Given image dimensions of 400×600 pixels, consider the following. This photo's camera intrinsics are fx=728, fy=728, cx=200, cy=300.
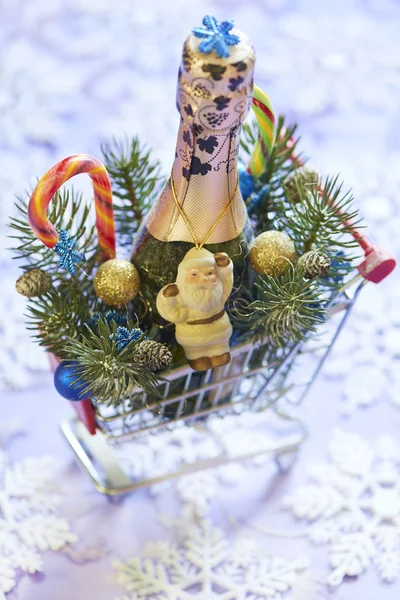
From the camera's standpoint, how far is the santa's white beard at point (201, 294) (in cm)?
54

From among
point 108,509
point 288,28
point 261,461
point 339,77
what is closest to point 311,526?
point 261,461

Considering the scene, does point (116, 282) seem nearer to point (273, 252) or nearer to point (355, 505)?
point (273, 252)

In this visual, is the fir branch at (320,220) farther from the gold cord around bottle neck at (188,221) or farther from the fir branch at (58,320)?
the fir branch at (58,320)

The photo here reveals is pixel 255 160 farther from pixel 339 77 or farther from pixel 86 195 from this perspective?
pixel 339 77

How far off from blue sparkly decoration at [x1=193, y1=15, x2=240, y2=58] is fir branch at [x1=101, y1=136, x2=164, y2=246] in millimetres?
177

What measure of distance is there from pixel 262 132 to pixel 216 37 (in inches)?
5.8

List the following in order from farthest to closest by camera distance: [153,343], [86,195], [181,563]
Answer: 1. [86,195]
2. [181,563]
3. [153,343]

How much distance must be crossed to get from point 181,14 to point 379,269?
0.78 metres

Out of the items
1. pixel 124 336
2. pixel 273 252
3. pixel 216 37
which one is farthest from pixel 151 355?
pixel 216 37

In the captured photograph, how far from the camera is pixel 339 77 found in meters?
1.14

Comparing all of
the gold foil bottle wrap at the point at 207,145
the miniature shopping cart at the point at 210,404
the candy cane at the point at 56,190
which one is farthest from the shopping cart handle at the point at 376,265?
the candy cane at the point at 56,190

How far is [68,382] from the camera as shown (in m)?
0.57

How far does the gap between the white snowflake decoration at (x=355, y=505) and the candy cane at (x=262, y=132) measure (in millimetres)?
336

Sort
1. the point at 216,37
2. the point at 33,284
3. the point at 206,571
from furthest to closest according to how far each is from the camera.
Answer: the point at 206,571, the point at 33,284, the point at 216,37
